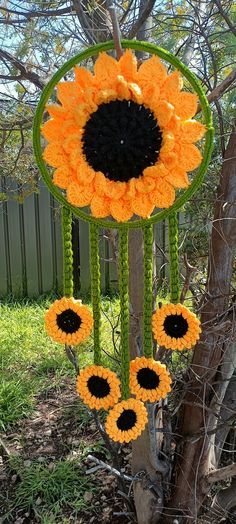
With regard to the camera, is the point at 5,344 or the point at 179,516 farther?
the point at 5,344

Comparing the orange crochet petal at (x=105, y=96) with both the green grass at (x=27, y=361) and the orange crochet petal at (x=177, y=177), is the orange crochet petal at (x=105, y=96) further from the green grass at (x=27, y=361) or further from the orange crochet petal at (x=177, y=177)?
the green grass at (x=27, y=361)

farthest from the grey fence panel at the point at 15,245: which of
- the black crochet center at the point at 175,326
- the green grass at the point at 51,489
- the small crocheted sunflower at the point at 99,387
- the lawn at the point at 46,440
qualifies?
the black crochet center at the point at 175,326

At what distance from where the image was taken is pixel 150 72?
2.09 feet

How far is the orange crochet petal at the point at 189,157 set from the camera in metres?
0.66

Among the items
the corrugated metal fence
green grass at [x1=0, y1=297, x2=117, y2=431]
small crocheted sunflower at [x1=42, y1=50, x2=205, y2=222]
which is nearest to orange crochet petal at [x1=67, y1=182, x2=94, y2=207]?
small crocheted sunflower at [x1=42, y1=50, x2=205, y2=222]

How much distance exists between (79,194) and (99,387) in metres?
0.32

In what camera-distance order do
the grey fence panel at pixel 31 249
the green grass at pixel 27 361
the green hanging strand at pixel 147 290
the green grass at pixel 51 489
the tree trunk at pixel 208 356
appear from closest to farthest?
the green hanging strand at pixel 147 290, the tree trunk at pixel 208 356, the green grass at pixel 51 489, the green grass at pixel 27 361, the grey fence panel at pixel 31 249

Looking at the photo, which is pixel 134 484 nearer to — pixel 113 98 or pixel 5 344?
Result: pixel 113 98

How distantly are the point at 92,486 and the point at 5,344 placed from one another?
116 centimetres

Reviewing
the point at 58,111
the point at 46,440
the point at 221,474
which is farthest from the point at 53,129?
the point at 46,440

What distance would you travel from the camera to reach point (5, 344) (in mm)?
2490

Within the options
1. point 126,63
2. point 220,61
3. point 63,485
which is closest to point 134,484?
point 63,485

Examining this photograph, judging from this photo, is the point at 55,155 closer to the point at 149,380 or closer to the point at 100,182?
the point at 100,182

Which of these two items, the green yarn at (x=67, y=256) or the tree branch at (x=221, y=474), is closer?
the green yarn at (x=67, y=256)
